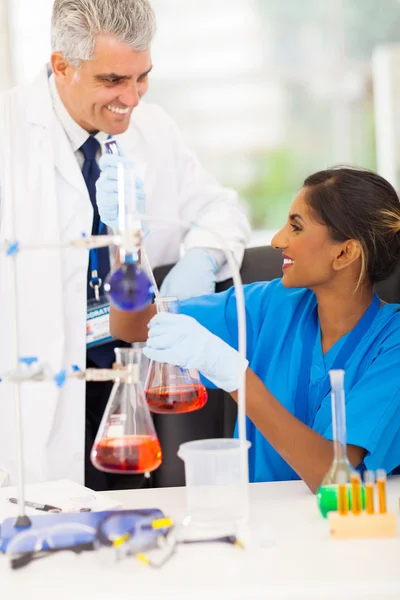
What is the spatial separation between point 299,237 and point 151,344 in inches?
21.7

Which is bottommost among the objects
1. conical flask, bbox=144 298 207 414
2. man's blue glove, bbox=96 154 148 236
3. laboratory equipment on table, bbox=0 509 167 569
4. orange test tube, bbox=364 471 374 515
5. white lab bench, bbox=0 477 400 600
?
white lab bench, bbox=0 477 400 600

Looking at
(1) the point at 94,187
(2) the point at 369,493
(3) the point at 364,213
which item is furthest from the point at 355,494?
(1) the point at 94,187

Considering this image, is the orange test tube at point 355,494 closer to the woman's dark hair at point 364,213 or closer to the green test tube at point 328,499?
the green test tube at point 328,499

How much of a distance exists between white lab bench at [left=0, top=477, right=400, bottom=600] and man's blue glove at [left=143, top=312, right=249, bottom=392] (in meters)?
0.34

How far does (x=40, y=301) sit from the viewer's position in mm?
2240

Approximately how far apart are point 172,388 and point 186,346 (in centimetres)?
15

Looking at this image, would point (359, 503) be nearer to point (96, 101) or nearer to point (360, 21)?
point (96, 101)

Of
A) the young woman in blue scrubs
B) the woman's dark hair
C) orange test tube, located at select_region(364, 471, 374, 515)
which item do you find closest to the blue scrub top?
the young woman in blue scrubs

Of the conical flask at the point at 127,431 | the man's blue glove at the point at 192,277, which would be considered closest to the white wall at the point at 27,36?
the man's blue glove at the point at 192,277

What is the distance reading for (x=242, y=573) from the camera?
1.16m

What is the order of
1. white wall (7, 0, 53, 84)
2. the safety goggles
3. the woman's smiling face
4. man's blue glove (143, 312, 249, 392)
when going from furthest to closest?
white wall (7, 0, 53, 84)
the woman's smiling face
man's blue glove (143, 312, 249, 392)
the safety goggles

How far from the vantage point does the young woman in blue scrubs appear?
1.67m

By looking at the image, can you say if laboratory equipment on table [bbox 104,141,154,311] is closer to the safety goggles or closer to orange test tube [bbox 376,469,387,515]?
the safety goggles

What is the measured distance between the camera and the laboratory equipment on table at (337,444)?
134 centimetres
